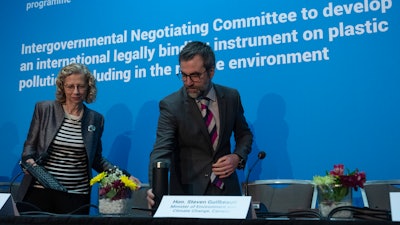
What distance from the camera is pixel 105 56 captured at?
4.20m

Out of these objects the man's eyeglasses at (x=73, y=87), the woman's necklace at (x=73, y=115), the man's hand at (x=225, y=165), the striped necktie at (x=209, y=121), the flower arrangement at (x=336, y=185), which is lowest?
the flower arrangement at (x=336, y=185)

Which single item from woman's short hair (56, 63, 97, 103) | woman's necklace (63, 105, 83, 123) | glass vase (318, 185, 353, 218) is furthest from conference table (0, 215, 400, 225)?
woman's short hair (56, 63, 97, 103)

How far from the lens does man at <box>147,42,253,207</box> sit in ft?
8.59

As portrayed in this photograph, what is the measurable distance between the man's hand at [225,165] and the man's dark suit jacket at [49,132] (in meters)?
0.95

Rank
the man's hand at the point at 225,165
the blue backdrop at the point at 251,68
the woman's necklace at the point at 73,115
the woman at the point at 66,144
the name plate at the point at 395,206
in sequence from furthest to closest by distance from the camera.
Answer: the blue backdrop at the point at 251,68
the woman's necklace at the point at 73,115
the woman at the point at 66,144
the man's hand at the point at 225,165
the name plate at the point at 395,206

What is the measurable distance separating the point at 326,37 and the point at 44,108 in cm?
180

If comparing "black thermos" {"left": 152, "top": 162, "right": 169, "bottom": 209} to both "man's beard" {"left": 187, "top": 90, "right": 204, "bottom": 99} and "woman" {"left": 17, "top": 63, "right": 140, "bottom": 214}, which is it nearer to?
"man's beard" {"left": 187, "top": 90, "right": 204, "bottom": 99}

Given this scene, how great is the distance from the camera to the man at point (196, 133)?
262 centimetres

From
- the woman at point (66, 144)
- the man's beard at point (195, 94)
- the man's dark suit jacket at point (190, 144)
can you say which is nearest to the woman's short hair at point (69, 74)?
the woman at point (66, 144)

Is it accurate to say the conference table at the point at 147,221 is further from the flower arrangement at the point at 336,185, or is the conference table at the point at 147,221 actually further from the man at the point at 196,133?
the man at the point at 196,133

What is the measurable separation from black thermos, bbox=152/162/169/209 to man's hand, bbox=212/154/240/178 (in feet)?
2.22

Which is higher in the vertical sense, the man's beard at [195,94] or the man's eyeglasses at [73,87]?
the man's eyeglasses at [73,87]

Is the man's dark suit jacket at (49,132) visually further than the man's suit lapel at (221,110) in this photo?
Yes

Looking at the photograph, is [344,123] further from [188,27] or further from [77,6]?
[77,6]
